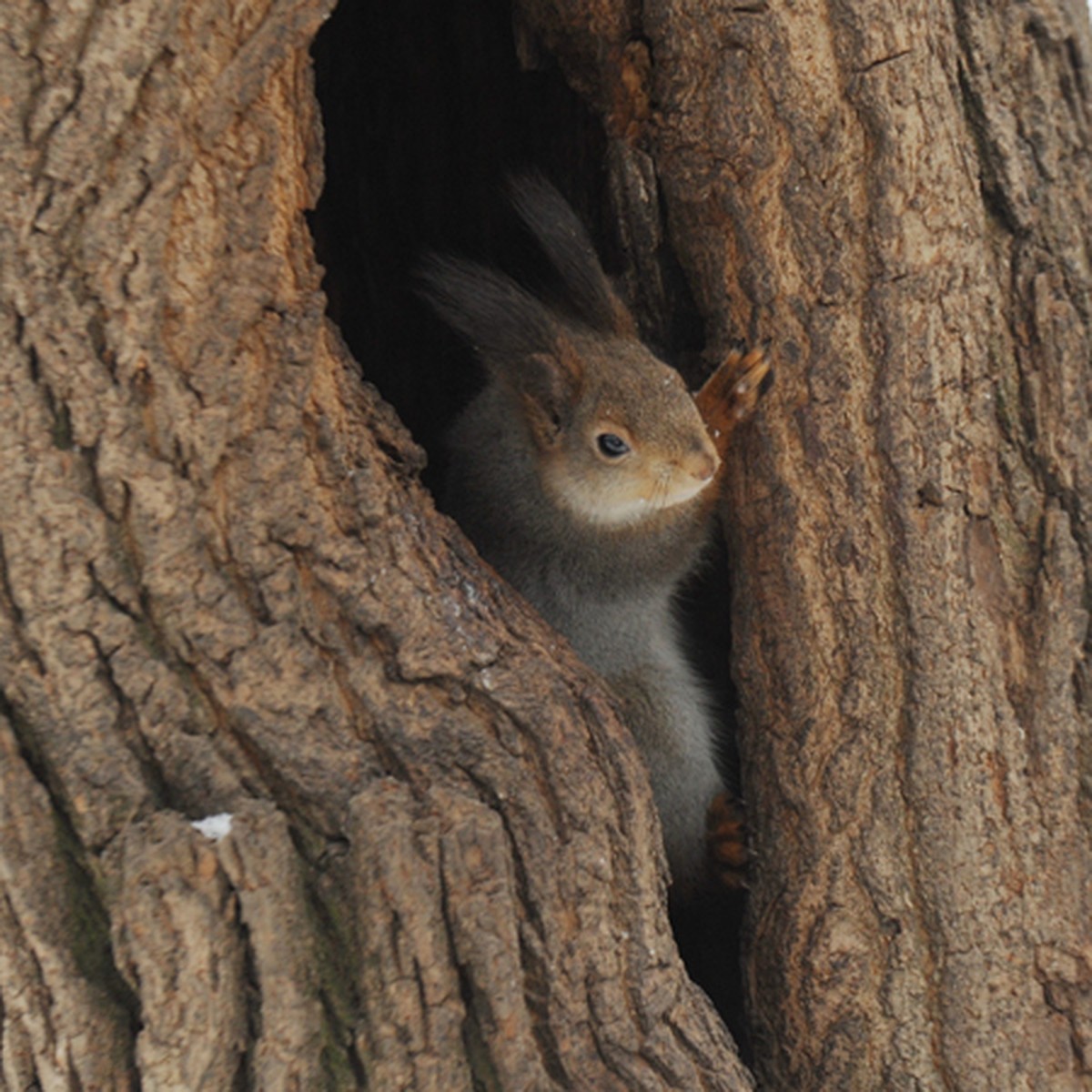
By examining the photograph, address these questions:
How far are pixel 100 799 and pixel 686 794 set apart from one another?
3.78 feet

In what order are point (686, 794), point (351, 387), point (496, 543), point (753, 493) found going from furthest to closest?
point (496, 543) < point (686, 794) < point (753, 493) < point (351, 387)

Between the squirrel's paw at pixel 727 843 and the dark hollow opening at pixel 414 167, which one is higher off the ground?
the dark hollow opening at pixel 414 167

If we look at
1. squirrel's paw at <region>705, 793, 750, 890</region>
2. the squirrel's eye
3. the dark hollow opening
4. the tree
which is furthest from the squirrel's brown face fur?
squirrel's paw at <region>705, 793, 750, 890</region>

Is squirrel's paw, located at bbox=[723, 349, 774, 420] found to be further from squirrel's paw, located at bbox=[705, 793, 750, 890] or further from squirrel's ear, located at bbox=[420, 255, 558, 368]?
squirrel's paw, located at bbox=[705, 793, 750, 890]

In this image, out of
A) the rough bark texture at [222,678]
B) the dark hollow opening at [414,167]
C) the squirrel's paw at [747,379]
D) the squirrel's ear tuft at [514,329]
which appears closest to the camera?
the rough bark texture at [222,678]

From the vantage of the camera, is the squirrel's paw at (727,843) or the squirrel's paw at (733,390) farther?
the squirrel's paw at (727,843)

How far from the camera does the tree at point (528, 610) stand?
56.9 inches

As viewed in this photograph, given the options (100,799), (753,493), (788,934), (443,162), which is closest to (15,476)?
(100,799)

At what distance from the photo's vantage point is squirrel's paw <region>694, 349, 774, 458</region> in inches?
77.7

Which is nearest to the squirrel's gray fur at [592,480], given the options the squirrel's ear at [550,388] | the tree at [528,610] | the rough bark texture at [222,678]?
the squirrel's ear at [550,388]

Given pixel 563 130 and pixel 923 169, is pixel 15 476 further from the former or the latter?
pixel 563 130

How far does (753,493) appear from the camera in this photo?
2.03 metres

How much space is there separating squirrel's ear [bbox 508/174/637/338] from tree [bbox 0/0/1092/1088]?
0.07 meters

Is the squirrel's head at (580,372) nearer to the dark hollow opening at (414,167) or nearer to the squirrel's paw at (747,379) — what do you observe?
the squirrel's paw at (747,379)
